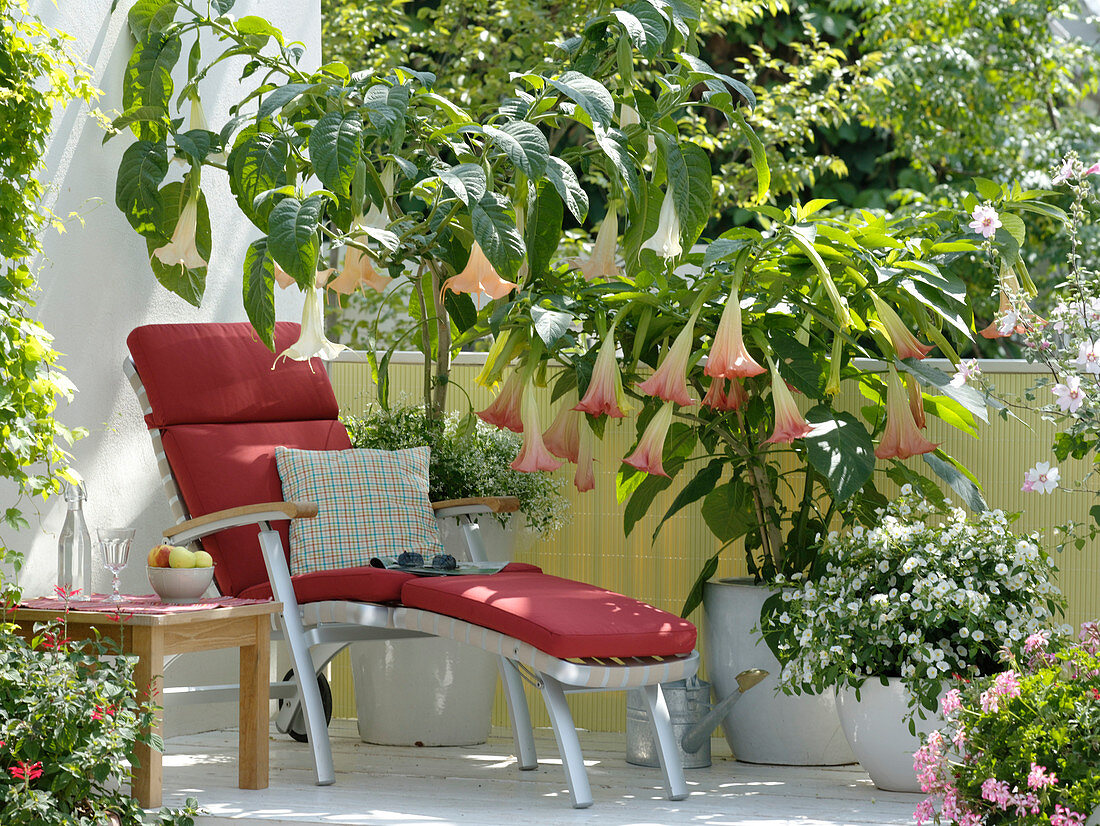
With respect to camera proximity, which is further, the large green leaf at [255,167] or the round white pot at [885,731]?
the large green leaf at [255,167]

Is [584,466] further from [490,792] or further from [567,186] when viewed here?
[490,792]

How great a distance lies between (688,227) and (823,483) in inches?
28.6

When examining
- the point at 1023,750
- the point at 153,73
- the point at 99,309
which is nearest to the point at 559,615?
the point at 1023,750

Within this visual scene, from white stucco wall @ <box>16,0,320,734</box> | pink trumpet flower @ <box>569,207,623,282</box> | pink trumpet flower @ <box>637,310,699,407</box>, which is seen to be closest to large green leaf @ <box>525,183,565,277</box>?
pink trumpet flower @ <box>569,207,623,282</box>

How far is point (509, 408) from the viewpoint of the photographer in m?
3.50

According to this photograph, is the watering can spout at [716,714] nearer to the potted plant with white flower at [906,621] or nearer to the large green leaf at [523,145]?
the potted plant with white flower at [906,621]

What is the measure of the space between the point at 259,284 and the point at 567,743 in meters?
1.23

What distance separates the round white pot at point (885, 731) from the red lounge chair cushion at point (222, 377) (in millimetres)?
1578

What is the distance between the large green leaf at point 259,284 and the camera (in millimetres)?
3166

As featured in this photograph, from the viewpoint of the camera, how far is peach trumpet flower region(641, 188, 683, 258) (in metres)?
3.35

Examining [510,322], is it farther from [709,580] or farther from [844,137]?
[844,137]

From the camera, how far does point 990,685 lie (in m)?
2.70

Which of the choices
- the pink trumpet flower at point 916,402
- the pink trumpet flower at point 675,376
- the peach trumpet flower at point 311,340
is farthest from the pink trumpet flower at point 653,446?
the peach trumpet flower at point 311,340

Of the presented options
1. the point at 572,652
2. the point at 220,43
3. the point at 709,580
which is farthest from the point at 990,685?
the point at 220,43
